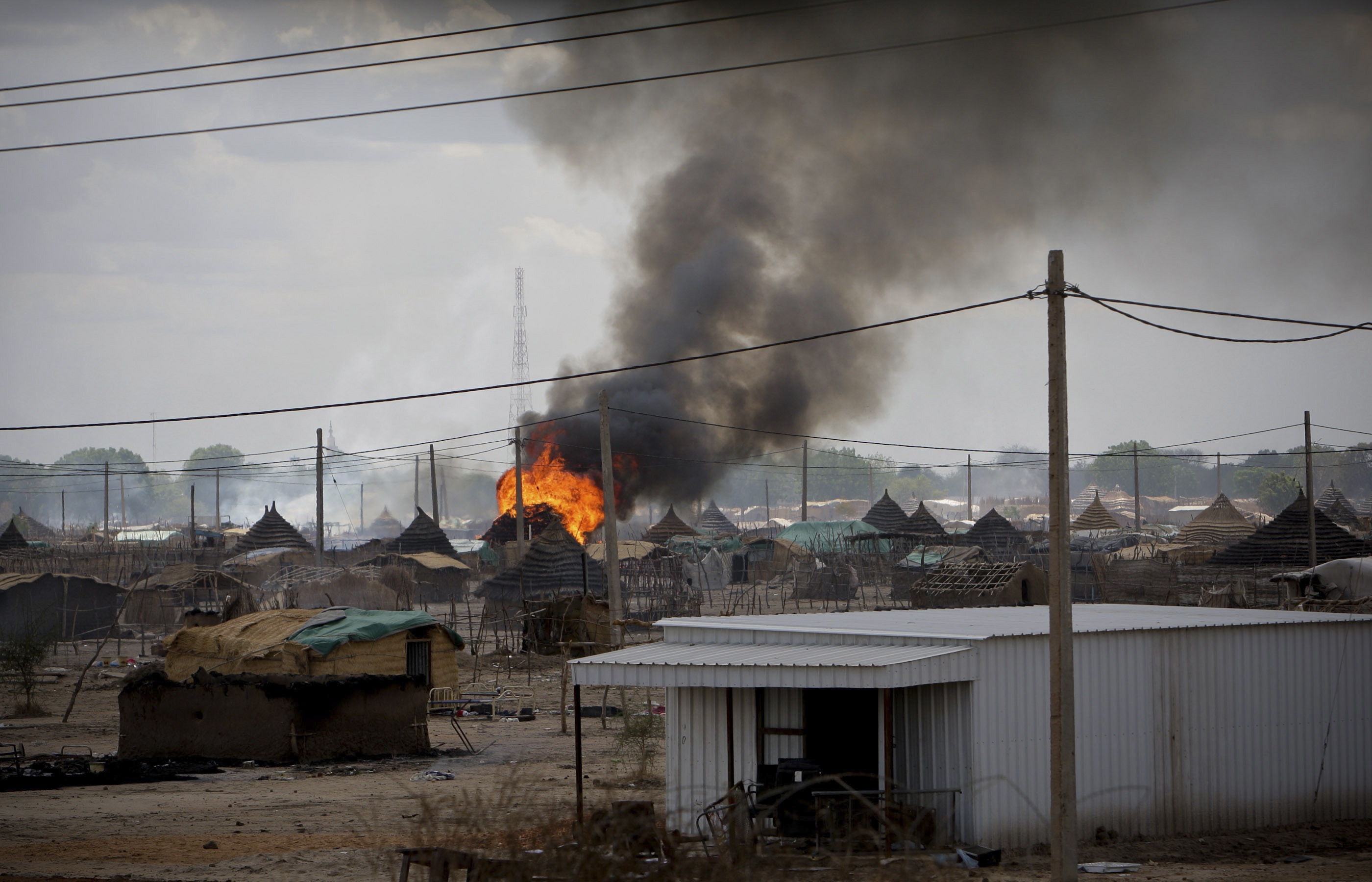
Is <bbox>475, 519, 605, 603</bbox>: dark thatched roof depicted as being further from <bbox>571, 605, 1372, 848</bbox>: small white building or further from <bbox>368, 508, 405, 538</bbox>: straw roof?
<bbox>368, 508, 405, 538</bbox>: straw roof

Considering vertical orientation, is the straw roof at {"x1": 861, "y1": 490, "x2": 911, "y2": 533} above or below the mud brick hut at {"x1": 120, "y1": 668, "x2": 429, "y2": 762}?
above

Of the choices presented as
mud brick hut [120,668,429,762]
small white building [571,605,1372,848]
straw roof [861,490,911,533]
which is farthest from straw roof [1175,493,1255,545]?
mud brick hut [120,668,429,762]

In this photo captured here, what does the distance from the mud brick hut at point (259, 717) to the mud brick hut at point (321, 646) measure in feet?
6.19

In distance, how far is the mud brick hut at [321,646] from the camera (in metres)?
21.2

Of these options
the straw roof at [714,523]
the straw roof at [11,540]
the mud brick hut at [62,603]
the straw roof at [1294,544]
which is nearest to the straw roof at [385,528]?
the straw roof at [714,523]

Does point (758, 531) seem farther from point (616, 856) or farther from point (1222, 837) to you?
point (616, 856)

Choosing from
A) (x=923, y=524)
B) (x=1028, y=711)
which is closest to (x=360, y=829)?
(x=1028, y=711)

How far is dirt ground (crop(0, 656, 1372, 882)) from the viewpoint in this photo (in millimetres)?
11125

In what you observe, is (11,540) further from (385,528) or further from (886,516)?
(385,528)

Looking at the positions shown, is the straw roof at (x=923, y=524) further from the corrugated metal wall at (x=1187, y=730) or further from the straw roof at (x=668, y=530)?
the corrugated metal wall at (x=1187, y=730)

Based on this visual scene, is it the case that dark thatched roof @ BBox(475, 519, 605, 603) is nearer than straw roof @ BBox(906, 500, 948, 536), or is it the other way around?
dark thatched roof @ BBox(475, 519, 605, 603)

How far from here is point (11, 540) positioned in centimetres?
5844

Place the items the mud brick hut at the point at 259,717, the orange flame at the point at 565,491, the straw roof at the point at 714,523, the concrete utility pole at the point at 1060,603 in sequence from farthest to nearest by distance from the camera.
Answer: the straw roof at the point at 714,523 < the orange flame at the point at 565,491 < the mud brick hut at the point at 259,717 < the concrete utility pole at the point at 1060,603

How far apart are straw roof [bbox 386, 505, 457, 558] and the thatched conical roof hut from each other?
26.7 metres
